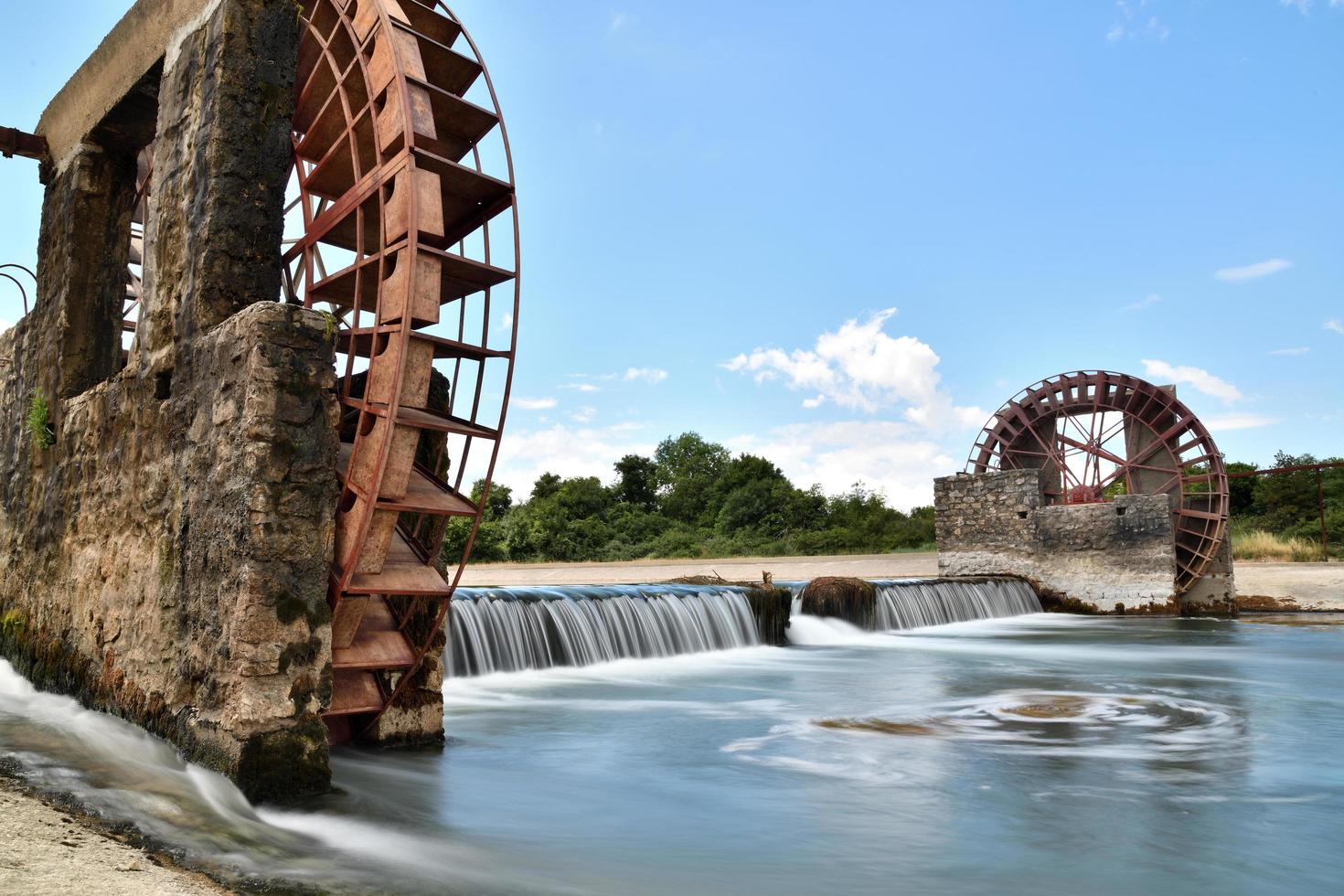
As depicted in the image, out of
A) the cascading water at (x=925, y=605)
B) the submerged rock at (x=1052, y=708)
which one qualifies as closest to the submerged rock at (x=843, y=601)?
the cascading water at (x=925, y=605)

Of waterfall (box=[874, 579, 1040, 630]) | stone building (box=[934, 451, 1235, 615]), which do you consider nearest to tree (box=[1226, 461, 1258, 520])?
stone building (box=[934, 451, 1235, 615])

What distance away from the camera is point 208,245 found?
4887 mm

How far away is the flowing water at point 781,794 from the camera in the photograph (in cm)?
377

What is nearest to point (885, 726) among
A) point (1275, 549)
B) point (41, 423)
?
point (41, 423)

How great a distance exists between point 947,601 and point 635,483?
32.0 meters

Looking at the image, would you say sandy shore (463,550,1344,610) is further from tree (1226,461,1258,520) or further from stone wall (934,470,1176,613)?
tree (1226,461,1258,520)

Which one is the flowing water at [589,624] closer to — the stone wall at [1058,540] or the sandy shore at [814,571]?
the stone wall at [1058,540]

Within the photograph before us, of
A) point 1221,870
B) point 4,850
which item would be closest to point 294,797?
point 4,850

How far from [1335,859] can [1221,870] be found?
69 cm

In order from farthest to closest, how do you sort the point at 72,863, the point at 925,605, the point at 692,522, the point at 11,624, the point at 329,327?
the point at 692,522 → the point at 925,605 → the point at 11,624 → the point at 329,327 → the point at 72,863

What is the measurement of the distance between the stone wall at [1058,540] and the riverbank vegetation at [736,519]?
7.75m

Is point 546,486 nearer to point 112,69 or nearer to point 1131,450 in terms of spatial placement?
point 1131,450

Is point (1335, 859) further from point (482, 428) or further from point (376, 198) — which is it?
point (376, 198)

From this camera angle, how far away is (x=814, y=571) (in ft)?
86.0
